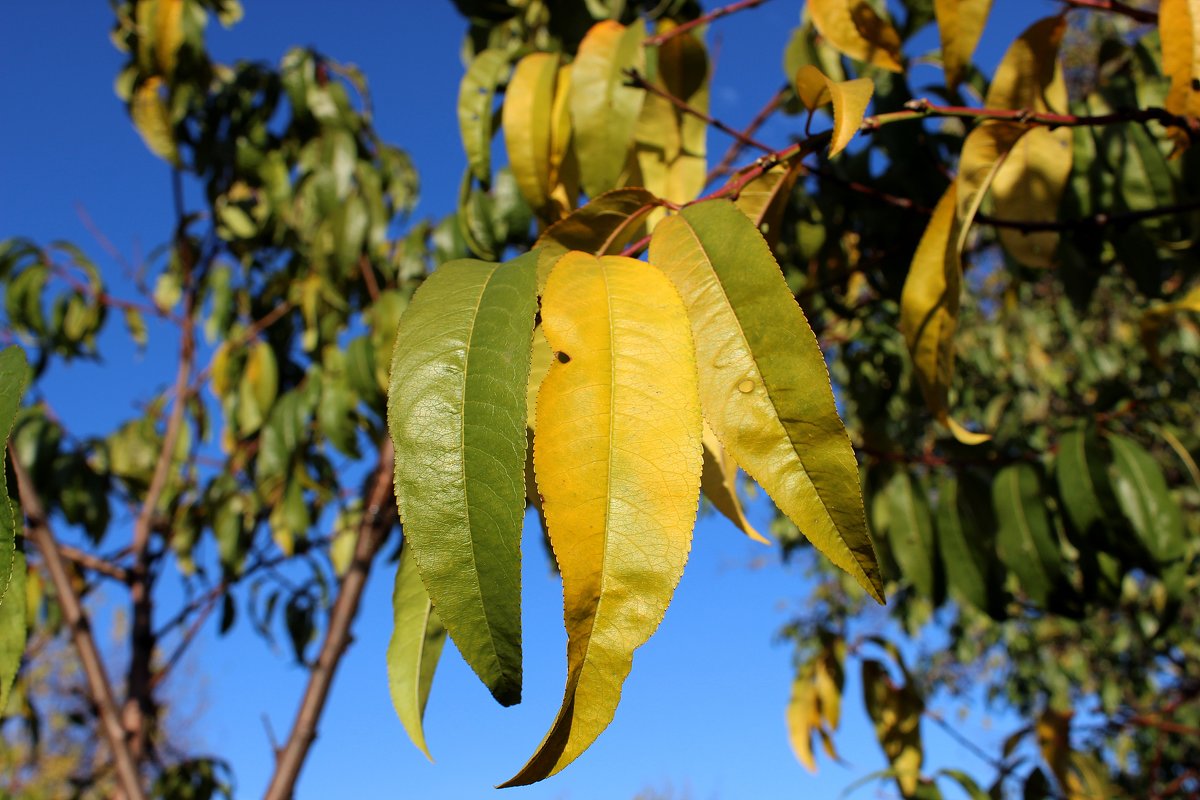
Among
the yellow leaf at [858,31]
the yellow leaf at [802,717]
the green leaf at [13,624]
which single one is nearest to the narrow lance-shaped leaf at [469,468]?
the green leaf at [13,624]

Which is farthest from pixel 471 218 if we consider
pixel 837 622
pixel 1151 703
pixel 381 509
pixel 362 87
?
pixel 1151 703

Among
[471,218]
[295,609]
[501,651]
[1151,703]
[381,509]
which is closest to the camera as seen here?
[501,651]

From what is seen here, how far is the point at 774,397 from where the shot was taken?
1.54ft

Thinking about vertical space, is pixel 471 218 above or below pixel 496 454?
above

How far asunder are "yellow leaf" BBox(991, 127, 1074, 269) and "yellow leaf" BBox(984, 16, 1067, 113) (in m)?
0.06

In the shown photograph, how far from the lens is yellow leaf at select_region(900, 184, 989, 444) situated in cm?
75

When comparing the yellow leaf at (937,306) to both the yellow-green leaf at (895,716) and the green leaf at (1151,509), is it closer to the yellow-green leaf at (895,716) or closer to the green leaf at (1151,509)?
the green leaf at (1151,509)

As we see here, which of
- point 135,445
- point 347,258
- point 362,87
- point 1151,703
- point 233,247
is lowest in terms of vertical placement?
point 1151,703

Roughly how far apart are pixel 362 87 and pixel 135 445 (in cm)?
130

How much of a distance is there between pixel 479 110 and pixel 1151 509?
109 cm

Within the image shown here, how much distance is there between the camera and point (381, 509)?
172 cm

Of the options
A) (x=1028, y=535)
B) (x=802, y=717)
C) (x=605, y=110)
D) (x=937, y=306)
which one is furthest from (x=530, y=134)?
(x=802, y=717)

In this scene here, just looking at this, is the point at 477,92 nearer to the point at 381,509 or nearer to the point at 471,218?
the point at 471,218

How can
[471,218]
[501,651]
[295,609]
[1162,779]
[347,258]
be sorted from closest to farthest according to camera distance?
[501,651] < [471,218] < [347,258] < [295,609] < [1162,779]
